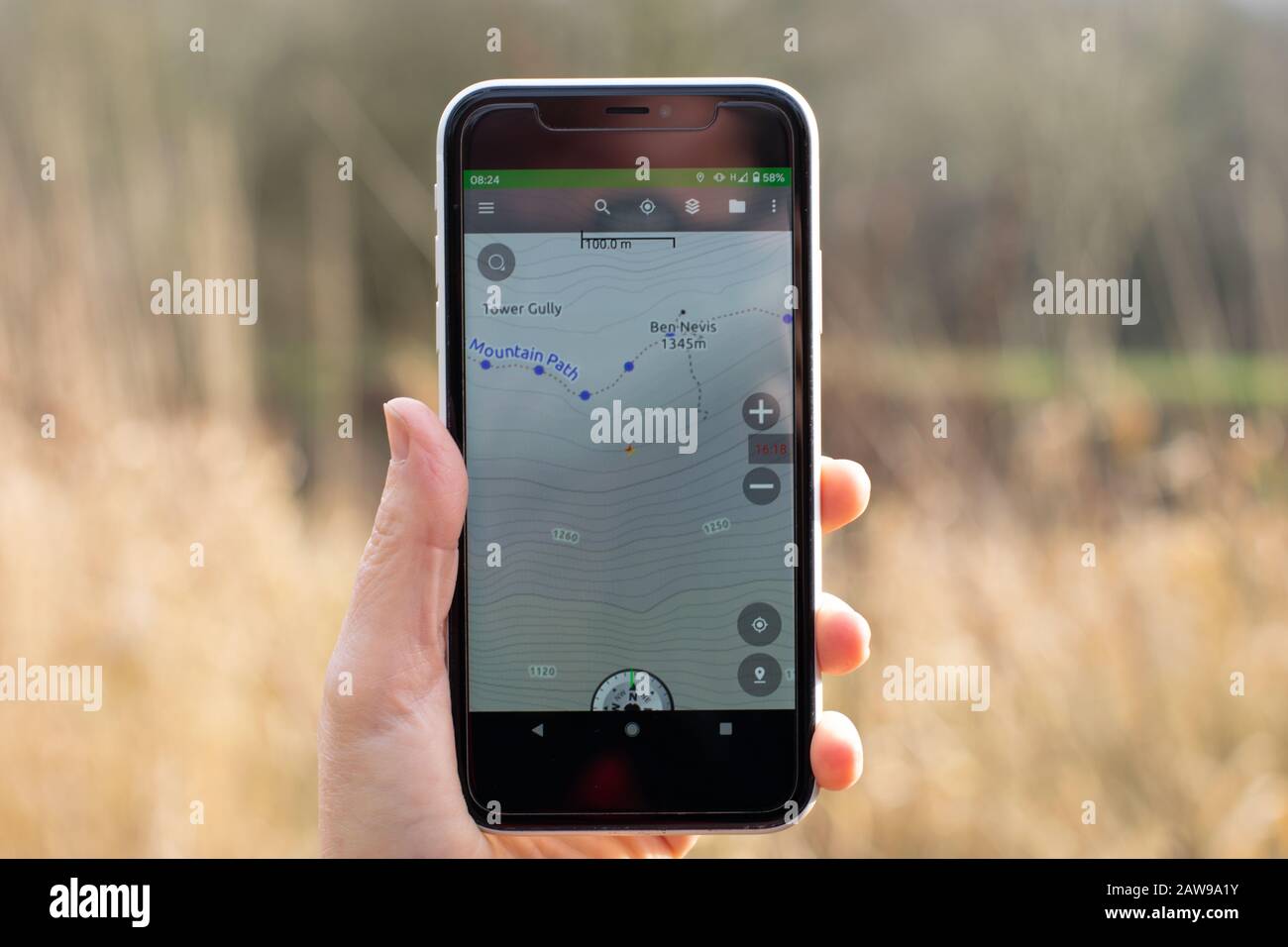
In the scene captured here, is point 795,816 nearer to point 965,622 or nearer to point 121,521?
point 965,622

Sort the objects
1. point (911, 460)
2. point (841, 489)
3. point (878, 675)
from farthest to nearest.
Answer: point (911, 460) < point (878, 675) < point (841, 489)

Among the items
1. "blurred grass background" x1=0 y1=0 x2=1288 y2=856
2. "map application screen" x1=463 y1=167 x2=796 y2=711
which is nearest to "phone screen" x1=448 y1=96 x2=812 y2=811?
"map application screen" x1=463 y1=167 x2=796 y2=711

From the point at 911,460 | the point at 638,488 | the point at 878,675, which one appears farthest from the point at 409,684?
the point at 911,460

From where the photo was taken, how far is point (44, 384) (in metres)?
1.63

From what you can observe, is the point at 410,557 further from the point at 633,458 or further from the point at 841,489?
the point at 841,489

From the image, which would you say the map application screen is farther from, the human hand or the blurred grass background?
the blurred grass background

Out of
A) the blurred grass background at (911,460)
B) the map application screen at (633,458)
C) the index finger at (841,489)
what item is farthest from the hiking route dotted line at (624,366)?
the blurred grass background at (911,460)

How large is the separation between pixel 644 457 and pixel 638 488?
0.08ft

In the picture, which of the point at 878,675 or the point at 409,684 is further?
the point at 878,675

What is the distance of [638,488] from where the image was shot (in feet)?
2.75

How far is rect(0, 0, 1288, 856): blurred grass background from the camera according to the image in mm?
1347

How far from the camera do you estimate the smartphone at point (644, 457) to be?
0.83 m

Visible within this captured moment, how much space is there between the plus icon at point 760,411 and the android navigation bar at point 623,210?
136 millimetres

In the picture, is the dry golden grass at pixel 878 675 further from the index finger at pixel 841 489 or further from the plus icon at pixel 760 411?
the plus icon at pixel 760 411
